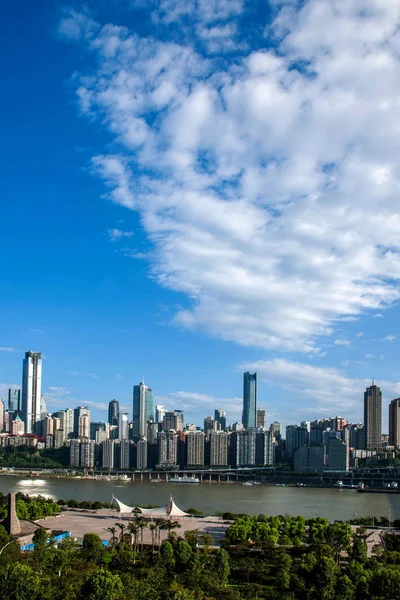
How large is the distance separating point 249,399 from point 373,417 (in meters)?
34.0

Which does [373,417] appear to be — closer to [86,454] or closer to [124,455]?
[124,455]

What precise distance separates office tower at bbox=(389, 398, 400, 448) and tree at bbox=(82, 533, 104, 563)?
2493 inches

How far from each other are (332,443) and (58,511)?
134 feet

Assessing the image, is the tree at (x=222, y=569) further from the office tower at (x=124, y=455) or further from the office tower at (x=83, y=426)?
the office tower at (x=83, y=426)

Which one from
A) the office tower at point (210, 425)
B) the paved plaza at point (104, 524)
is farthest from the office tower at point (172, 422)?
the paved plaza at point (104, 524)

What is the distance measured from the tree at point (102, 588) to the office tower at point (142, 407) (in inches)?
3400

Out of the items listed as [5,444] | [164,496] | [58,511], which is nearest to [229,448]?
[5,444]

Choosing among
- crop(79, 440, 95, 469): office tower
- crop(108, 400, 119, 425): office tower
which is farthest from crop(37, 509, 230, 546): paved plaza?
crop(108, 400, 119, 425): office tower

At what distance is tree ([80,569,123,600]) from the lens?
902 cm

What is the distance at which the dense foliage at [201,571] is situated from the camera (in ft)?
30.3

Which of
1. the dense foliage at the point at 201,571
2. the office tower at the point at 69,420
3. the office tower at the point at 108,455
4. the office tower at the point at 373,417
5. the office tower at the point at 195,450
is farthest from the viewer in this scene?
the office tower at the point at 69,420

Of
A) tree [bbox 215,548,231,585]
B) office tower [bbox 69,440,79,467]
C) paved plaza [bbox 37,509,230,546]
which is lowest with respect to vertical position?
office tower [bbox 69,440,79,467]

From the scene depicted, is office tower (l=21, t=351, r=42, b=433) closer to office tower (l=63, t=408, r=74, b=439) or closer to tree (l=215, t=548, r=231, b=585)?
office tower (l=63, t=408, r=74, b=439)

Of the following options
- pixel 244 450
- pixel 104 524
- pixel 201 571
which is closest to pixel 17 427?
pixel 244 450
